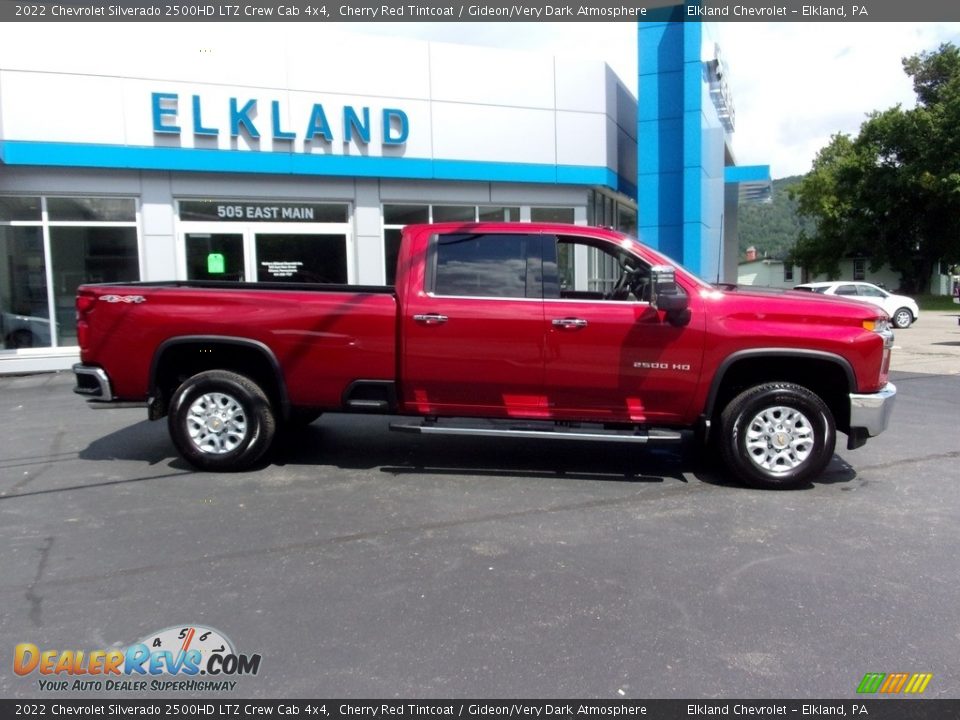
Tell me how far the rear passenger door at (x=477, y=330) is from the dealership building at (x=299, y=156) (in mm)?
5196

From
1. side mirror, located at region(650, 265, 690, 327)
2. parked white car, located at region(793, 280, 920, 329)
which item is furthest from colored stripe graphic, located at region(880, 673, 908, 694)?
parked white car, located at region(793, 280, 920, 329)

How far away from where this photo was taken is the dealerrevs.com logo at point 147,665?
125 inches

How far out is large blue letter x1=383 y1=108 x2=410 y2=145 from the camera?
14320 millimetres

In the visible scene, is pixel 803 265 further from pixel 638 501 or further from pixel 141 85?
pixel 638 501

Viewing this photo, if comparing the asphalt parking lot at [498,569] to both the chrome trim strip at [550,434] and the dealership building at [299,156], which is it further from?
the dealership building at [299,156]

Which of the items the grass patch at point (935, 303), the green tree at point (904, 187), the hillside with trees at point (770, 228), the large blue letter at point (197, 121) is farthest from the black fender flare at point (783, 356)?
the hillside with trees at point (770, 228)

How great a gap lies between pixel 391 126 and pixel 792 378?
1044 cm

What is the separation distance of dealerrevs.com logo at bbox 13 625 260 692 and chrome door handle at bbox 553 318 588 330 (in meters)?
3.34

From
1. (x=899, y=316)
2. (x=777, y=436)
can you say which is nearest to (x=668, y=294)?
(x=777, y=436)

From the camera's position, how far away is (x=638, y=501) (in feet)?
18.3

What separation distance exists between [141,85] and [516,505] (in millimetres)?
11107

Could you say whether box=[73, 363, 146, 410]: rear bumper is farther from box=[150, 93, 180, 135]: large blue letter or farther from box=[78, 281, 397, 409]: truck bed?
box=[150, 93, 180, 135]: large blue letter

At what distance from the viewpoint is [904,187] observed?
4338 centimetres

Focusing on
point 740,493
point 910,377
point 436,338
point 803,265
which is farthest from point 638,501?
point 803,265
